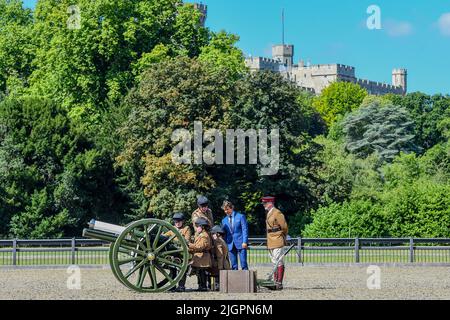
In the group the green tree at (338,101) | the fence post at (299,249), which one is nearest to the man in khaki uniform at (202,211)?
the fence post at (299,249)

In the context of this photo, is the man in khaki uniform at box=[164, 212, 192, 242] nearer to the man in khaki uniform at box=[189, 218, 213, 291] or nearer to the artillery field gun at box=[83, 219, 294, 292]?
the man in khaki uniform at box=[189, 218, 213, 291]

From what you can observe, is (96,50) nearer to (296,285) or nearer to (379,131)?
(296,285)

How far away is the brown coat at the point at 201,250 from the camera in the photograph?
24453mm

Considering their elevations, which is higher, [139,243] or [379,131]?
[379,131]

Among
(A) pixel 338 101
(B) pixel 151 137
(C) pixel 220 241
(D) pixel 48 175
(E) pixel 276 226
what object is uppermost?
(A) pixel 338 101

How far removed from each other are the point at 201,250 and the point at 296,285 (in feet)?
13.4

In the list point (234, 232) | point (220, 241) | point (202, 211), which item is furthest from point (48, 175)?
point (220, 241)

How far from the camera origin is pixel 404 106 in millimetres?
120438

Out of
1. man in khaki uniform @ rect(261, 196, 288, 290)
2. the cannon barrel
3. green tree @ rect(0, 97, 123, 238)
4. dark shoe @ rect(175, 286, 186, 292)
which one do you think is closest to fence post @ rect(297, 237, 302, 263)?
man in khaki uniform @ rect(261, 196, 288, 290)

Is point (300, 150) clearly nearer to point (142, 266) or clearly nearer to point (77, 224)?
point (77, 224)

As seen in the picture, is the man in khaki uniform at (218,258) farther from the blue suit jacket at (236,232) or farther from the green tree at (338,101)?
the green tree at (338,101)

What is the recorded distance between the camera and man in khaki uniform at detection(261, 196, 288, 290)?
992 inches

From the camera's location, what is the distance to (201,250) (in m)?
24.5

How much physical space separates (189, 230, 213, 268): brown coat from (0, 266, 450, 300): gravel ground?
678mm
